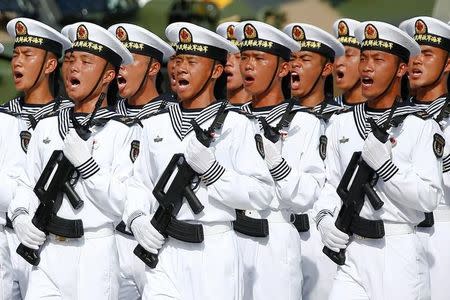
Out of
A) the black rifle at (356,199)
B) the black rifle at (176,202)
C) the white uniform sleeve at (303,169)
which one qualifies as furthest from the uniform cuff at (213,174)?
the white uniform sleeve at (303,169)

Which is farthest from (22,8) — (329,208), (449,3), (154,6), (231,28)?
(329,208)

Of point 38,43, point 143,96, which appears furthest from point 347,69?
point 38,43

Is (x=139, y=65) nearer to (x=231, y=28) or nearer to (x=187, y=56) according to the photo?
(x=231, y=28)

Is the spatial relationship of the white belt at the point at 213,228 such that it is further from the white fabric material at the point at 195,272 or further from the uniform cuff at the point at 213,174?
the uniform cuff at the point at 213,174

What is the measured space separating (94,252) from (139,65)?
8.91 feet

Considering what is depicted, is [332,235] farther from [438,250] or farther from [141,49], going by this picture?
[141,49]

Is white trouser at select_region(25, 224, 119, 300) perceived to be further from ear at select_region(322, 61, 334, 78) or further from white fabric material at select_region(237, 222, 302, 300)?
ear at select_region(322, 61, 334, 78)

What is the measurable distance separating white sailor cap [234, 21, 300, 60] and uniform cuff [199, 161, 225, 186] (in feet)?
6.94

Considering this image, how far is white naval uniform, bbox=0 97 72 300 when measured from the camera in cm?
1356

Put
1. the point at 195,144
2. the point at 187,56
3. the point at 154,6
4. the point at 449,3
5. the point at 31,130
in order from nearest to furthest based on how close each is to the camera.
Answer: the point at 195,144, the point at 187,56, the point at 31,130, the point at 449,3, the point at 154,6

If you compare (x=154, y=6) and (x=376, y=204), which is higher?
(x=376, y=204)

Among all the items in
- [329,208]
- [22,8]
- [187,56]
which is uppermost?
[187,56]

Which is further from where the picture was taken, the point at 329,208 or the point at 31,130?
the point at 31,130

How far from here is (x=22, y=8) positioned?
26016 millimetres
